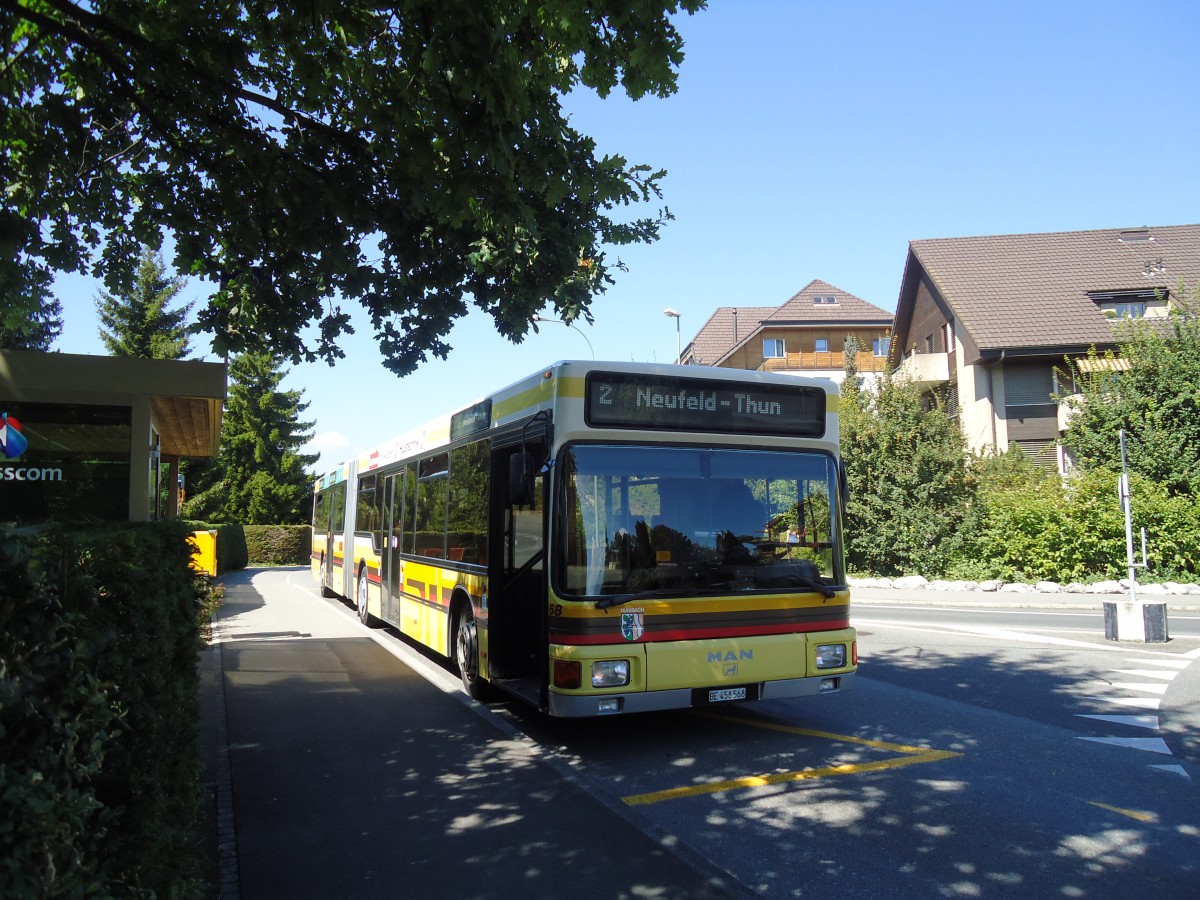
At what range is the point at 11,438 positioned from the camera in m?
8.98

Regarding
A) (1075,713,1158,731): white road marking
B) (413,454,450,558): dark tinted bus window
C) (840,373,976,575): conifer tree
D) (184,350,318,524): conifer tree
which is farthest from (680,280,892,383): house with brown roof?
(1075,713,1158,731): white road marking

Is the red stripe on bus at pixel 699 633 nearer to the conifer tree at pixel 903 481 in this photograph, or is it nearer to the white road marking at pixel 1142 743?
the white road marking at pixel 1142 743

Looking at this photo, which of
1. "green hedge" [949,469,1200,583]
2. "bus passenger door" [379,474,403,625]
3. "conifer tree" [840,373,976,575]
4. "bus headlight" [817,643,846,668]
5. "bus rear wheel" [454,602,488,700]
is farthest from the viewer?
"conifer tree" [840,373,976,575]

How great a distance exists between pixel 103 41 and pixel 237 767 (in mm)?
5660

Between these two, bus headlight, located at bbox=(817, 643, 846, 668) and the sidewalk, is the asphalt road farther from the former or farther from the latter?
bus headlight, located at bbox=(817, 643, 846, 668)

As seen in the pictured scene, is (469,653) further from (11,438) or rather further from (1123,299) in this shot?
(1123,299)

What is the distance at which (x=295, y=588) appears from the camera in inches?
1009

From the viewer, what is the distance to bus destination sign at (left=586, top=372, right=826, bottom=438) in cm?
711

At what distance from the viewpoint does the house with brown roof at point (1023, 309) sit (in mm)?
31438

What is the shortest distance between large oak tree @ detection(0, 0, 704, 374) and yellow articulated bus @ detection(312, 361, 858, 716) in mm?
1339

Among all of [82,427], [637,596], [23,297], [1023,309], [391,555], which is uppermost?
[1023,309]

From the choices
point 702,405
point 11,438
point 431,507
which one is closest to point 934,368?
point 431,507

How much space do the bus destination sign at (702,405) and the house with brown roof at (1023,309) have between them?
2039 cm

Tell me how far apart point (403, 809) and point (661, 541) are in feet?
8.56
